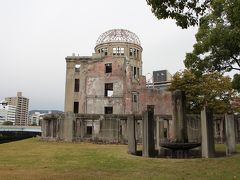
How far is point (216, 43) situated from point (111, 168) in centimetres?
863

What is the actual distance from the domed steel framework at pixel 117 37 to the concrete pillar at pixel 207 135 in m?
33.8

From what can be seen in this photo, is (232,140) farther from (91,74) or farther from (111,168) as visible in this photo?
(91,74)

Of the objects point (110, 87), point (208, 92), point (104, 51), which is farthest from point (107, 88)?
point (208, 92)

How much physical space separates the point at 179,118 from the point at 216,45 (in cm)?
431

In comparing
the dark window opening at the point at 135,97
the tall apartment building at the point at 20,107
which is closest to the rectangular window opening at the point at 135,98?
the dark window opening at the point at 135,97

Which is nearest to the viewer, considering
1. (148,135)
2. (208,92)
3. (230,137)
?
(148,135)

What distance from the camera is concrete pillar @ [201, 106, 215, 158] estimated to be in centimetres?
1320

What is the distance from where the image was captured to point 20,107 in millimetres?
129500

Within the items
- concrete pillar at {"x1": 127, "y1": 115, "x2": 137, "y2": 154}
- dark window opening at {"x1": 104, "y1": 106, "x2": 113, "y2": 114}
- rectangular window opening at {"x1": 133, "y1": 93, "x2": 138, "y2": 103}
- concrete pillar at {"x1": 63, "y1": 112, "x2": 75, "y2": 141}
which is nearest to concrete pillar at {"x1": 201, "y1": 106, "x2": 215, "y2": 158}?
concrete pillar at {"x1": 127, "y1": 115, "x2": 137, "y2": 154}

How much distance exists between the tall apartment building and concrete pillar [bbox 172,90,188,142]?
12069 cm

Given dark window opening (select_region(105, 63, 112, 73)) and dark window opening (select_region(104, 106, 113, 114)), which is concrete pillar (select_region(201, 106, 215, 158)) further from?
dark window opening (select_region(105, 63, 112, 73))

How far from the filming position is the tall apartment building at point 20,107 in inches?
5059

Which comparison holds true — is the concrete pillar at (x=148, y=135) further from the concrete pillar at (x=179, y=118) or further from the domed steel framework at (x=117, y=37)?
the domed steel framework at (x=117, y=37)

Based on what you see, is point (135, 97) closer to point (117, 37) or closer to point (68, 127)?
point (117, 37)
